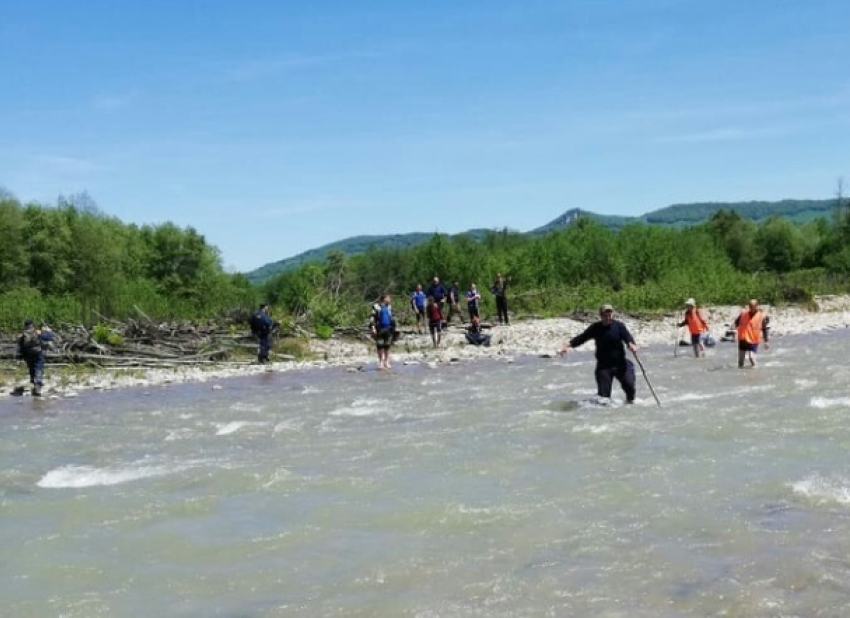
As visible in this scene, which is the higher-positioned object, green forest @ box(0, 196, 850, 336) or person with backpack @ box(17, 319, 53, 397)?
green forest @ box(0, 196, 850, 336)

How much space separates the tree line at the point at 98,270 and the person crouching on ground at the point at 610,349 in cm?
1920

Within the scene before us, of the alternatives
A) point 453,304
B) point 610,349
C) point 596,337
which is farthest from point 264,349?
point 610,349

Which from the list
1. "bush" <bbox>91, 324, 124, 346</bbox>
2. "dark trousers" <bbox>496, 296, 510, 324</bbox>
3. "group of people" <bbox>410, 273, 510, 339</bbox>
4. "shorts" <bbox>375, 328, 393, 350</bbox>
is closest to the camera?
"shorts" <bbox>375, 328, 393, 350</bbox>

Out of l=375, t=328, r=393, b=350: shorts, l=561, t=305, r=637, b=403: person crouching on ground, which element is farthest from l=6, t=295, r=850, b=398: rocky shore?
l=561, t=305, r=637, b=403: person crouching on ground

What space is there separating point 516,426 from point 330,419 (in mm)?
3679

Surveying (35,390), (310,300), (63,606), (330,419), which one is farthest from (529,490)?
(310,300)

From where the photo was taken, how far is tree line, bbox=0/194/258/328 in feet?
121

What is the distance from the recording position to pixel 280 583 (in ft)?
25.7

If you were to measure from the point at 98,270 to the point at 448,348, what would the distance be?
37538mm

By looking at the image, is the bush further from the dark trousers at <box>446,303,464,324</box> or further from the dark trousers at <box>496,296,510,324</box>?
the dark trousers at <box>496,296,510,324</box>

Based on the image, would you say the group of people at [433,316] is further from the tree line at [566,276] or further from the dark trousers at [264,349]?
the dark trousers at [264,349]

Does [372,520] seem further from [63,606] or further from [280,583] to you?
[63,606]

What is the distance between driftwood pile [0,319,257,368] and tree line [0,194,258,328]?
1.25 meters

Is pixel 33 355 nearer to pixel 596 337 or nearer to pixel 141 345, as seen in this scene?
pixel 141 345
